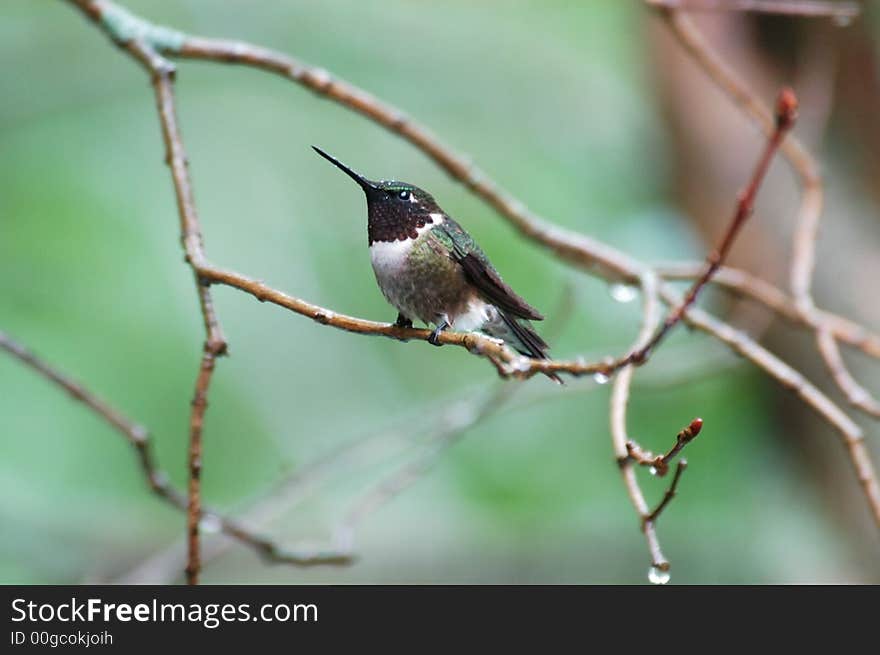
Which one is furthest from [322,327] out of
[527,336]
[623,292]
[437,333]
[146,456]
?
[437,333]

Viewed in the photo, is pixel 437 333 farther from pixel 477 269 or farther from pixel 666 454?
pixel 666 454

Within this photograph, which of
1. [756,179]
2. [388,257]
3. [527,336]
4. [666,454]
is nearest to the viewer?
[756,179]

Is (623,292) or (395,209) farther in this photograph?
(623,292)

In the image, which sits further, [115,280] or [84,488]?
[115,280]

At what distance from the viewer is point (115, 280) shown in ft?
24.7

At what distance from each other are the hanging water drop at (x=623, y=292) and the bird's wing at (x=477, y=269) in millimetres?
834

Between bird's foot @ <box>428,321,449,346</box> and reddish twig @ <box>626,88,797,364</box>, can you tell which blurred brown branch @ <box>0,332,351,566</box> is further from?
reddish twig @ <box>626,88,797,364</box>

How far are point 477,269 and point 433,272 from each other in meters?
0.08

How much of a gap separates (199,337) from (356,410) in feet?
4.58

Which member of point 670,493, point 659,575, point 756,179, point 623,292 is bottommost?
point 659,575

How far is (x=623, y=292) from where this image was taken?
2.88 m

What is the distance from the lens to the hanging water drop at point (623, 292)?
2836mm
